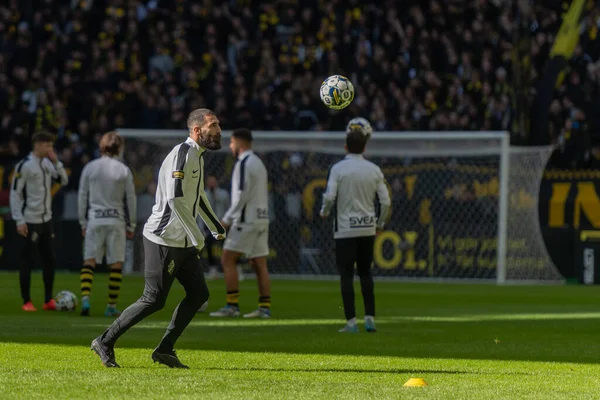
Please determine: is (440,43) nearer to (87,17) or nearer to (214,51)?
(214,51)

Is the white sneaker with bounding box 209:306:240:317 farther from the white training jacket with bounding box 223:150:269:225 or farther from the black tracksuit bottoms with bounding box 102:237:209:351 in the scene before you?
the black tracksuit bottoms with bounding box 102:237:209:351

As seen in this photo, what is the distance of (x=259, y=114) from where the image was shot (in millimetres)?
27078

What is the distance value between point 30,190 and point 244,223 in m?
2.66

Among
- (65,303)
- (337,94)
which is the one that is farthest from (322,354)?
(65,303)

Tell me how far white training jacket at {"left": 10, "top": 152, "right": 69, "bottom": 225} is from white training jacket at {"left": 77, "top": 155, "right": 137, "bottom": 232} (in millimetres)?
658

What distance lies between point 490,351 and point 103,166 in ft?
18.1

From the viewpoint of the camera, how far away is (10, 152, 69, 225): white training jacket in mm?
14688

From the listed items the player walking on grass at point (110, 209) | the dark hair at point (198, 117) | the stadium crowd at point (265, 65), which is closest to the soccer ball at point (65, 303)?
the player walking on grass at point (110, 209)

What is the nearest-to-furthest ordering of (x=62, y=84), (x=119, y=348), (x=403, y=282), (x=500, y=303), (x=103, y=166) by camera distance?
(x=119, y=348) < (x=103, y=166) < (x=500, y=303) < (x=403, y=282) < (x=62, y=84)

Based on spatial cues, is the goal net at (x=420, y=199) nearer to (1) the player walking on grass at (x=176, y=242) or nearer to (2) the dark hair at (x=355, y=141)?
Answer: (2) the dark hair at (x=355, y=141)

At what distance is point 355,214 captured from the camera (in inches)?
495

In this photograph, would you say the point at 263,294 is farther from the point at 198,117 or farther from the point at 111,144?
A: the point at 198,117

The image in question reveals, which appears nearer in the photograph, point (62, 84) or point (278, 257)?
point (278, 257)

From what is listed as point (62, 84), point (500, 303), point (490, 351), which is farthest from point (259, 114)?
point (490, 351)
